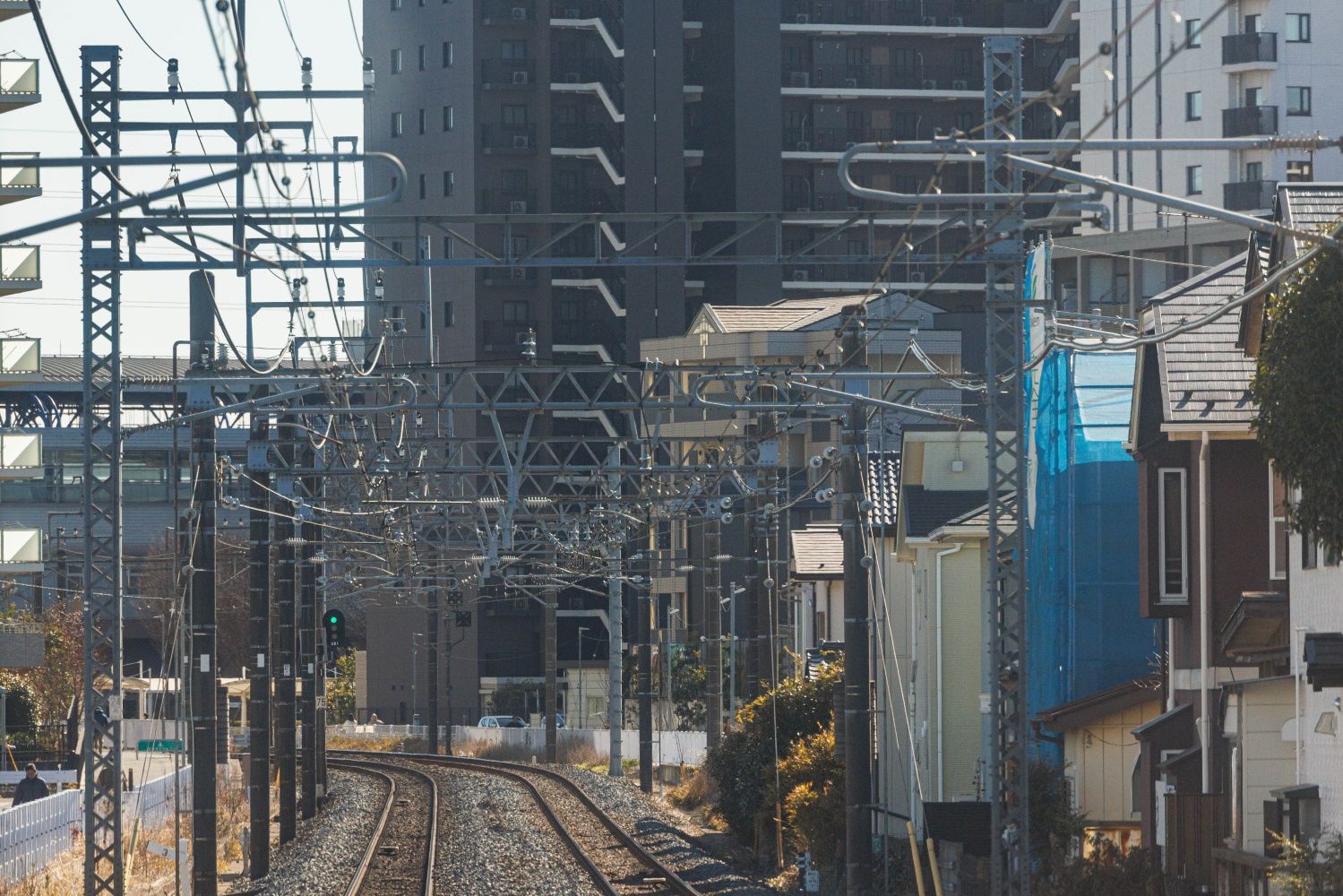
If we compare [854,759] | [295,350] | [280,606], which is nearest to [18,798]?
[280,606]

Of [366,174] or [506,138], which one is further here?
[506,138]

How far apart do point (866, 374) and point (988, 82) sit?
653 centimetres

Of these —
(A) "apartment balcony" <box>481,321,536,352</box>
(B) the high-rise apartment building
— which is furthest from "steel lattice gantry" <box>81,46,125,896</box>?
(A) "apartment balcony" <box>481,321,536,352</box>

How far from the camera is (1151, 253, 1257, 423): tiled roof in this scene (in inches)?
762

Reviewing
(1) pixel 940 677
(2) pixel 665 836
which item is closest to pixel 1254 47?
(2) pixel 665 836

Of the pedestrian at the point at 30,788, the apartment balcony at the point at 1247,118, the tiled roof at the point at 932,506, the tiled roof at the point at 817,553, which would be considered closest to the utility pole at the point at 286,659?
the pedestrian at the point at 30,788

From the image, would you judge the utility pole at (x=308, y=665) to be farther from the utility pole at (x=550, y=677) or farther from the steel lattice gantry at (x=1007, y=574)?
the steel lattice gantry at (x=1007, y=574)

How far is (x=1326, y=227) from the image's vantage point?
14.8 metres

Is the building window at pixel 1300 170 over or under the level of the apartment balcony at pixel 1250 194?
under

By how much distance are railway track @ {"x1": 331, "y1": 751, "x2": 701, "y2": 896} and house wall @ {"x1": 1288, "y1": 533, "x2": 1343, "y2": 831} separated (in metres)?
10.1

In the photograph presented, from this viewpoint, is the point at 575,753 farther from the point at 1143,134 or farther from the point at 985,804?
the point at 985,804

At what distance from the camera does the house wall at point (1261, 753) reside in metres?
17.8

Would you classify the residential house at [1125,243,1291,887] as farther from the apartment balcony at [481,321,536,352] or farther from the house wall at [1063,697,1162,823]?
the apartment balcony at [481,321,536,352]

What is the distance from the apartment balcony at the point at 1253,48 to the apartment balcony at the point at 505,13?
98.5 feet
